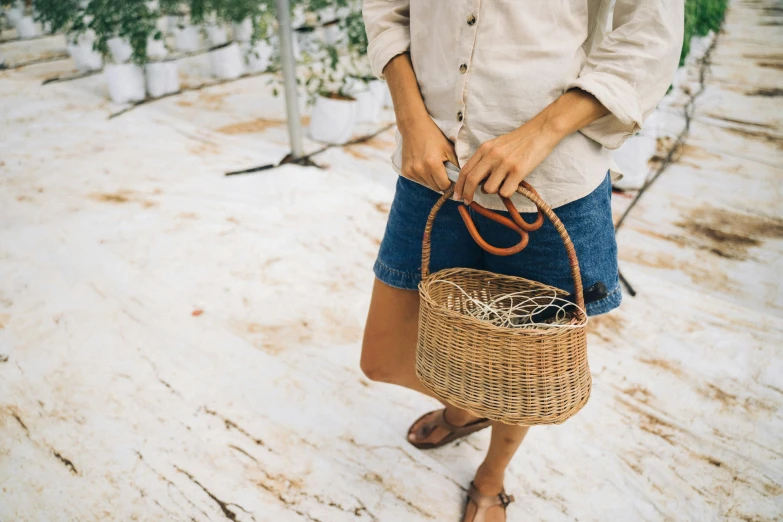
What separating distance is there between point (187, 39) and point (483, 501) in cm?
492

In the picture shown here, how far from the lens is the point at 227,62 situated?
4.17 m

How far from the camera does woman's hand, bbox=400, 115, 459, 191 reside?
32.1 inches

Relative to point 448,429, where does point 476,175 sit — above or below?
above

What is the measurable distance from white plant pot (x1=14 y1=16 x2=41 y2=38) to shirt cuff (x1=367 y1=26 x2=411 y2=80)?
5.92 m

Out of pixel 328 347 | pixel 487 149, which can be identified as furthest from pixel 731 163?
pixel 487 149

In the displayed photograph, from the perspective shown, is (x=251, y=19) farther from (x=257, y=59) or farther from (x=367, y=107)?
(x=367, y=107)

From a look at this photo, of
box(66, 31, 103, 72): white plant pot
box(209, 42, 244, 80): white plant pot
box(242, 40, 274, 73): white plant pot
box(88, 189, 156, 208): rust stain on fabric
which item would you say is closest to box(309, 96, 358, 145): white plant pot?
box(88, 189, 156, 208): rust stain on fabric

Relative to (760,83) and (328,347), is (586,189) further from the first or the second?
(760,83)

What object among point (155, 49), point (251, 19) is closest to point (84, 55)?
point (155, 49)

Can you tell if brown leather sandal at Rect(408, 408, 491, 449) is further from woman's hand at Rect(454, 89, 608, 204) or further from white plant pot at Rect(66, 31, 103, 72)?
white plant pot at Rect(66, 31, 103, 72)

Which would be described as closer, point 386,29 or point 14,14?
point 386,29

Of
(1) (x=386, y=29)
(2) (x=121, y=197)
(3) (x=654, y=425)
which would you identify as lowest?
(3) (x=654, y=425)

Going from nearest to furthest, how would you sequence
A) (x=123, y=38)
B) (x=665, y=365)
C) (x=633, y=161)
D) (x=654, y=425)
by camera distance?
(x=654, y=425) < (x=665, y=365) < (x=633, y=161) < (x=123, y=38)

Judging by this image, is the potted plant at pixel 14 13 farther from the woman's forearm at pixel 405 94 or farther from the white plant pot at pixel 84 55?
the woman's forearm at pixel 405 94
